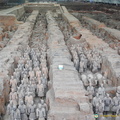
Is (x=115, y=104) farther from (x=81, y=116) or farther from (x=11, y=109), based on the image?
(x=11, y=109)

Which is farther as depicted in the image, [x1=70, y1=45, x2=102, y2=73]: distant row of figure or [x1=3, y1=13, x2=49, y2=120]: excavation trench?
[x1=70, y1=45, x2=102, y2=73]: distant row of figure

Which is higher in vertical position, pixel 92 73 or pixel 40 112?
pixel 40 112

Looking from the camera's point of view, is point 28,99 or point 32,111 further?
point 28,99

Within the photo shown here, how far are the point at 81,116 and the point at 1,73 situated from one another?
2.92 meters

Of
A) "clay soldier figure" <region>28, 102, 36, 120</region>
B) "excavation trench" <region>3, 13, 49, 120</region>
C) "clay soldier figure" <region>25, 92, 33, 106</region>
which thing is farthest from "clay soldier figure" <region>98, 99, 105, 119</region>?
"clay soldier figure" <region>25, 92, 33, 106</region>

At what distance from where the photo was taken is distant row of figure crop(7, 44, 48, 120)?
4.72 m

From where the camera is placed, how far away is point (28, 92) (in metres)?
5.17

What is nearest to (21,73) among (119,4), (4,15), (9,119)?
(9,119)

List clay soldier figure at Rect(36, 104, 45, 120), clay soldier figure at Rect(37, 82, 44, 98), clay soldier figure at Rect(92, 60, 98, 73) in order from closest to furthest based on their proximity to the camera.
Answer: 1. clay soldier figure at Rect(36, 104, 45, 120)
2. clay soldier figure at Rect(37, 82, 44, 98)
3. clay soldier figure at Rect(92, 60, 98, 73)

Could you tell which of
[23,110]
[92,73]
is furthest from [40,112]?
[92,73]

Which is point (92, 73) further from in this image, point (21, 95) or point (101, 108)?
point (21, 95)

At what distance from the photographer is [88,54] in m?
7.98

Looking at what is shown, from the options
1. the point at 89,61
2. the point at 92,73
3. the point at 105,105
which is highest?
the point at 89,61

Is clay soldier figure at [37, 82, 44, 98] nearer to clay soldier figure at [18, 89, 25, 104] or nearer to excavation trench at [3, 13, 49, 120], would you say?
excavation trench at [3, 13, 49, 120]
